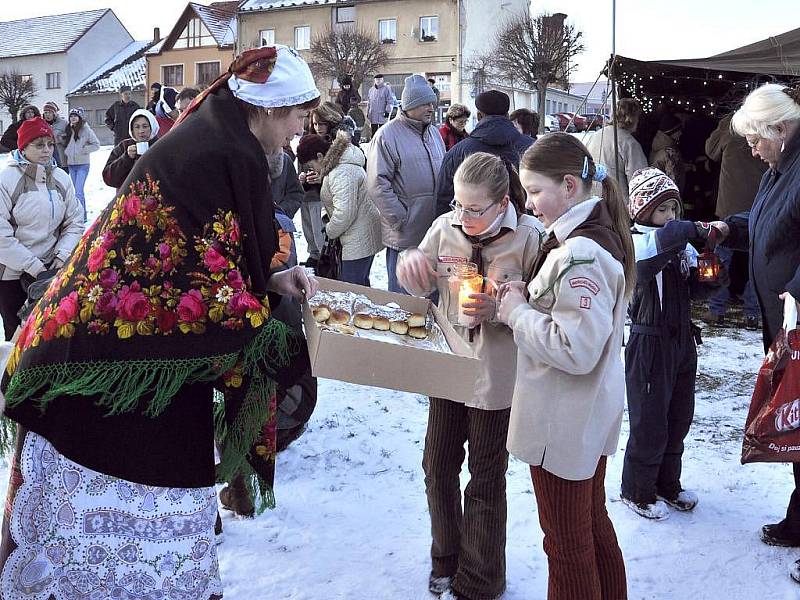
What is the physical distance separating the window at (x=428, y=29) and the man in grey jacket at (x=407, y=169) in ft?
111

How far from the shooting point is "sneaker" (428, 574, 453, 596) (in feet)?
10.00

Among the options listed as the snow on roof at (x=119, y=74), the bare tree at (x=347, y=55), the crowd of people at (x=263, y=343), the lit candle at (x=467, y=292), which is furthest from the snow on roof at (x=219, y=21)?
the lit candle at (x=467, y=292)

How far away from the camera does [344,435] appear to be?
4715 millimetres

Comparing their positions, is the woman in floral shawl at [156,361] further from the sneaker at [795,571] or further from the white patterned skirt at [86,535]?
the sneaker at [795,571]

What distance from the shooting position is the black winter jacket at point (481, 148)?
5.32 meters

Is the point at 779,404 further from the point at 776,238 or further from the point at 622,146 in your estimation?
the point at 622,146

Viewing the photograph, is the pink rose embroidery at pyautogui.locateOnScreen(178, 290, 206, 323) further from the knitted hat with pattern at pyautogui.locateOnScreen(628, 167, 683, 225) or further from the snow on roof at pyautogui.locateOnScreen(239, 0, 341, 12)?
the snow on roof at pyautogui.locateOnScreen(239, 0, 341, 12)

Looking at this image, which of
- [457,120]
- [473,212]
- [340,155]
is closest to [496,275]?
[473,212]

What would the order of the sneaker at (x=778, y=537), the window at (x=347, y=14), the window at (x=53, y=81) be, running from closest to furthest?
1. the sneaker at (x=778, y=537)
2. the window at (x=347, y=14)
3. the window at (x=53, y=81)

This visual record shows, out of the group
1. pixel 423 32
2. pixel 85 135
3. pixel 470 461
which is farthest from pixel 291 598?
pixel 423 32

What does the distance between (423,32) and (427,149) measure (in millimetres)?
34360

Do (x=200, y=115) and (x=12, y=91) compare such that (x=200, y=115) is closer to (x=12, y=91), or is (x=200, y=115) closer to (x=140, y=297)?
(x=140, y=297)

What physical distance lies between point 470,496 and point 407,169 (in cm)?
333

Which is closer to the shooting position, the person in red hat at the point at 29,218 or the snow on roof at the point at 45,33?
the person in red hat at the point at 29,218
